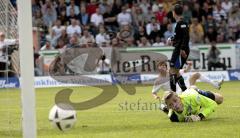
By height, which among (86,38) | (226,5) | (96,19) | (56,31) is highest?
(226,5)

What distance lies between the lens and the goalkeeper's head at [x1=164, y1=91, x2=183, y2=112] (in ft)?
44.8

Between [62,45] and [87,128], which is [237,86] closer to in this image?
[62,45]

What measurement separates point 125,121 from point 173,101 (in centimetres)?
181

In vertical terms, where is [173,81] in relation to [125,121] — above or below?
above

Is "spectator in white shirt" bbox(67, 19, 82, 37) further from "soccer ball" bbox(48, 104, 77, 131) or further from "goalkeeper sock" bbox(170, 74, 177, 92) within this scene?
"soccer ball" bbox(48, 104, 77, 131)

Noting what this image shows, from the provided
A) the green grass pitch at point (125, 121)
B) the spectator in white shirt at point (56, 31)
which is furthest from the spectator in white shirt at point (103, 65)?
the green grass pitch at point (125, 121)

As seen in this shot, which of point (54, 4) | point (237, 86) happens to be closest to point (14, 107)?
point (237, 86)

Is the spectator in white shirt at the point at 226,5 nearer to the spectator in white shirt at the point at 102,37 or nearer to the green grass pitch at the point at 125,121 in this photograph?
the spectator in white shirt at the point at 102,37

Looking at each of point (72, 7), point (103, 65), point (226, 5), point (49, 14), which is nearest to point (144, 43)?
point (103, 65)

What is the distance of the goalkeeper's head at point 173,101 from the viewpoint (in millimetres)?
13656

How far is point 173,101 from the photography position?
45.0 ft

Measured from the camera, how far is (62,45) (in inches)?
1185

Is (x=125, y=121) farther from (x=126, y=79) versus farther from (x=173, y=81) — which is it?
(x=126, y=79)

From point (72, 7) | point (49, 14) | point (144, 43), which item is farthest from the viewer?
point (72, 7)
